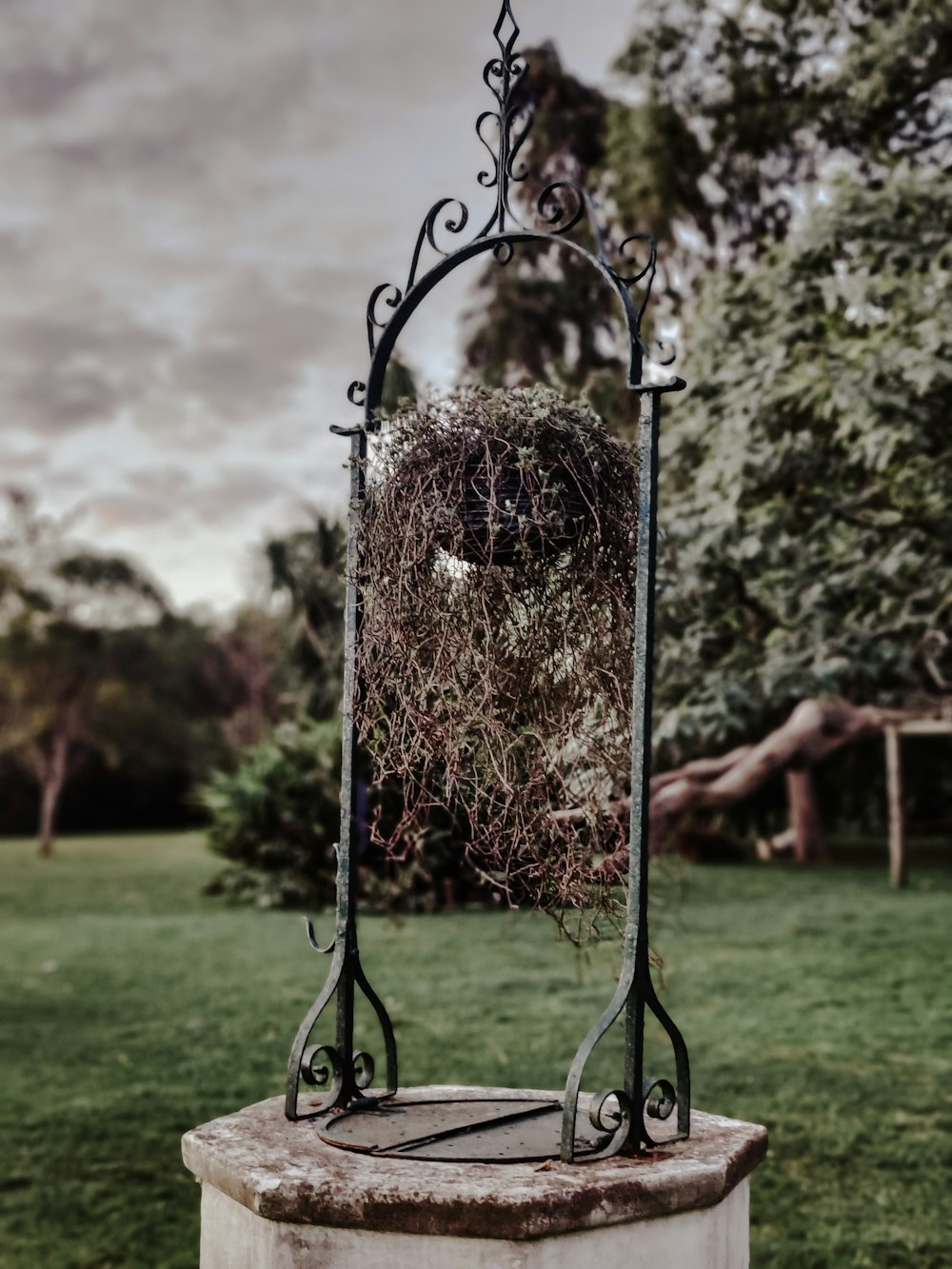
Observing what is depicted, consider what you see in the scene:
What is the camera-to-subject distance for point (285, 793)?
13750mm

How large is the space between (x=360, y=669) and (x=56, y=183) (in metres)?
8.40

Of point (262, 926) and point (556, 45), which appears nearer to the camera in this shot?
point (262, 926)

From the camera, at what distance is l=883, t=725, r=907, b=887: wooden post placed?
13.4 meters

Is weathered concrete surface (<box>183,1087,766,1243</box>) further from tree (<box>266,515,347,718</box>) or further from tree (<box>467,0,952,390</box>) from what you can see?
tree (<box>266,515,347,718</box>)

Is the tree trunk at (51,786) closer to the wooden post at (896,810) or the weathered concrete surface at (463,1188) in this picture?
the wooden post at (896,810)

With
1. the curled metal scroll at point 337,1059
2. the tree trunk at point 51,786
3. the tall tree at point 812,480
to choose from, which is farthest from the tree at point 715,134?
the tree trunk at point 51,786

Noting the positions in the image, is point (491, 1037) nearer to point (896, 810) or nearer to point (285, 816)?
point (285, 816)

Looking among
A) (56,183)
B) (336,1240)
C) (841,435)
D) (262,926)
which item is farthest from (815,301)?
(262,926)

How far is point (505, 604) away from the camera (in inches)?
112

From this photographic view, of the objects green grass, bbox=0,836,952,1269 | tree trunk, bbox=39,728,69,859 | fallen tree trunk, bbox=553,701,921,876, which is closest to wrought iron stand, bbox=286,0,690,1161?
green grass, bbox=0,836,952,1269

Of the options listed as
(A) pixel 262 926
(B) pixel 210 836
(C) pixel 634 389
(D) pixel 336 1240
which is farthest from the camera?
(B) pixel 210 836

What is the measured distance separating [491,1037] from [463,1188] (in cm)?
563

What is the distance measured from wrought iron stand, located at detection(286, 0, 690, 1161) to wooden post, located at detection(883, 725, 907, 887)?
441 inches

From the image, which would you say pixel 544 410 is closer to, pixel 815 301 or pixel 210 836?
pixel 815 301
